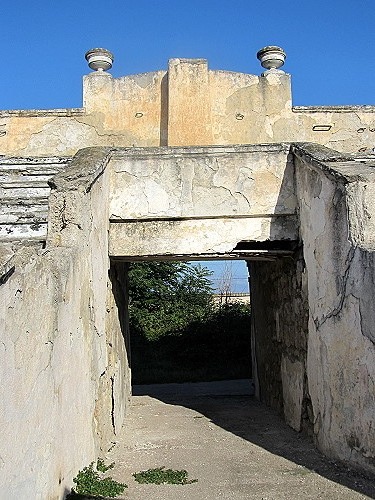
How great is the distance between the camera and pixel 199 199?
225 inches

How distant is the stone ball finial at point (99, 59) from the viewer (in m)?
9.55

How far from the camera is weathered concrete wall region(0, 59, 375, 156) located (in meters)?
9.36

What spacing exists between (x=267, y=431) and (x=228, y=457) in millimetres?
1171

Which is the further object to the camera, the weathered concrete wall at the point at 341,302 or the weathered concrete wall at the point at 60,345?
the weathered concrete wall at the point at 341,302

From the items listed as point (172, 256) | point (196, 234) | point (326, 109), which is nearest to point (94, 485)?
point (172, 256)

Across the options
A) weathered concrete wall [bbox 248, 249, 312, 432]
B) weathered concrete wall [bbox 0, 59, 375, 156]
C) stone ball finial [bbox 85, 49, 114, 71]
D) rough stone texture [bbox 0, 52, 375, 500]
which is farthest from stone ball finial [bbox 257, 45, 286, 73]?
weathered concrete wall [bbox 248, 249, 312, 432]

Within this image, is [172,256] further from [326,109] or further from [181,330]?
[181,330]

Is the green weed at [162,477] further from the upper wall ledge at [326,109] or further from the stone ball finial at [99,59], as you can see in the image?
the stone ball finial at [99,59]

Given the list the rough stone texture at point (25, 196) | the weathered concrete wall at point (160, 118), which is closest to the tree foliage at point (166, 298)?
the weathered concrete wall at point (160, 118)

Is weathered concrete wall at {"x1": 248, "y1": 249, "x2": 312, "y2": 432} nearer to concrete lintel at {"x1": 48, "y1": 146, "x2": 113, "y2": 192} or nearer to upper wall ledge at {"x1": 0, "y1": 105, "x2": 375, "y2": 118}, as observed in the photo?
concrete lintel at {"x1": 48, "y1": 146, "x2": 113, "y2": 192}

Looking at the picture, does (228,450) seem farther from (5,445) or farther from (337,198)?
(5,445)

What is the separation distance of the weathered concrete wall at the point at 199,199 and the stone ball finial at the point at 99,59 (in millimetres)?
4409

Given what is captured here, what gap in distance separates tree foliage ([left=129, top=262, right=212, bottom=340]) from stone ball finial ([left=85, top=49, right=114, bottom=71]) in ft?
24.7

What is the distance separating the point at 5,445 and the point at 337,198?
3.13 m
